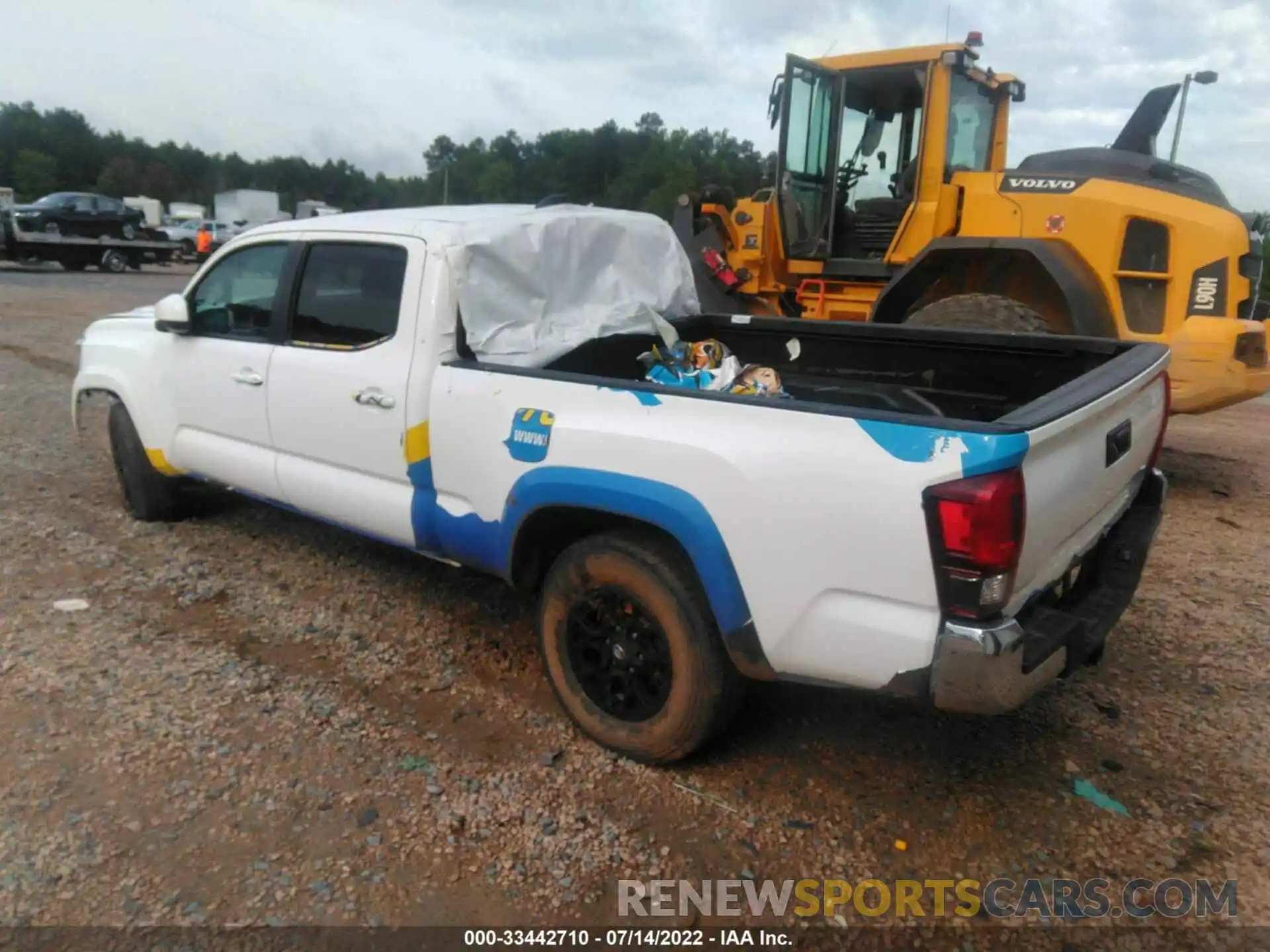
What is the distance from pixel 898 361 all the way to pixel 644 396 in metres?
1.89

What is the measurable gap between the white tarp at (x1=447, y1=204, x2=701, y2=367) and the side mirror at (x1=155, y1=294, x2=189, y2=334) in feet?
5.63

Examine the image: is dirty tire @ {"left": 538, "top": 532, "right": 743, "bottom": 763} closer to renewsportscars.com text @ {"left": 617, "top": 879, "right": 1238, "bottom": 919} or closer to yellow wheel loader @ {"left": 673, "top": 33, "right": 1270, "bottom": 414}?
renewsportscars.com text @ {"left": 617, "top": 879, "right": 1238, "bottom": 919}

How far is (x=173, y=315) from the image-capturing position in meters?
4.46

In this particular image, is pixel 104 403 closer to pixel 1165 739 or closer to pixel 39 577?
pixel 39 577

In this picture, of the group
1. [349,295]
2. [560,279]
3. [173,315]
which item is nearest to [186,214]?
[173,315]

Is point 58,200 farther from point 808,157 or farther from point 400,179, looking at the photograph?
point 400,179

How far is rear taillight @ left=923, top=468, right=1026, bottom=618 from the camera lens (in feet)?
7.27

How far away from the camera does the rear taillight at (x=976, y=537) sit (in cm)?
222

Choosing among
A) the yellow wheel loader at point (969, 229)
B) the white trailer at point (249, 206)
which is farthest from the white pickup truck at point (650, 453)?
the white trailer at point (249, 206)

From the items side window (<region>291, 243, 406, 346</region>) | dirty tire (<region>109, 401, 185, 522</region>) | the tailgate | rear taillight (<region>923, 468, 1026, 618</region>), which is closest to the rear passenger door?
side window (<region>291, 243, 406, 346</region>)

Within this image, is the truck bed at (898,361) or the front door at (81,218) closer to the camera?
the truck bed at (898,361)

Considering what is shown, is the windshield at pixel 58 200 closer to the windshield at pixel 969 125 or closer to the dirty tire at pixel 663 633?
the windshield at pixel 969 125

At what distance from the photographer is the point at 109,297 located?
18391 millimetres

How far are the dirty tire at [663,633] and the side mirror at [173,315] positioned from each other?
2525 mm
